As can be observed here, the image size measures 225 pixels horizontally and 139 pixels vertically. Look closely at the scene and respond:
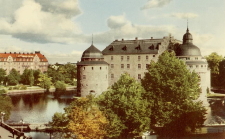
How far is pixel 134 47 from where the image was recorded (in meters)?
56.1

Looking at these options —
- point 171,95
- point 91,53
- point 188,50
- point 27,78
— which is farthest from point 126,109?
point 27,78

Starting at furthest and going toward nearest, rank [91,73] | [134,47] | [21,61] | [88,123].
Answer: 1. [21,61]
2. [134,47]
3. [91,73]
4. [88,123]

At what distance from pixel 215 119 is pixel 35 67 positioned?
75088 mm

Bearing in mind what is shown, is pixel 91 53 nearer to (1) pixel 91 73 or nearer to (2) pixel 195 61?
(1) pixel 91 73

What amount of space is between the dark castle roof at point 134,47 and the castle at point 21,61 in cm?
4430

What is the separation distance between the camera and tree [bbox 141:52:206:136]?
26.8 meters

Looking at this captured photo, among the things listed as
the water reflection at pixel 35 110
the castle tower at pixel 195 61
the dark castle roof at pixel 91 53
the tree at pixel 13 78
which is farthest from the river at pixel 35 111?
the tree at pixel 13 78

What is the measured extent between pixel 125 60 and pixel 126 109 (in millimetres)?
32199

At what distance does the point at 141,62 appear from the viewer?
5575cm

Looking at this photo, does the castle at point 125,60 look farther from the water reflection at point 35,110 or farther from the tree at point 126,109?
the tree at point 126,109

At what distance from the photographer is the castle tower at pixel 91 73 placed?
5175 cm

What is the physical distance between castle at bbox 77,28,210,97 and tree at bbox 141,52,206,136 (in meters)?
17.5

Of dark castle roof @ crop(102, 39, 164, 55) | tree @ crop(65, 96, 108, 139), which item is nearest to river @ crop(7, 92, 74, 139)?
tree @ crop(65, 96, 108, 139)

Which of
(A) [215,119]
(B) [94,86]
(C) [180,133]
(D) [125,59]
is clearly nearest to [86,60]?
(B) [94,86]
